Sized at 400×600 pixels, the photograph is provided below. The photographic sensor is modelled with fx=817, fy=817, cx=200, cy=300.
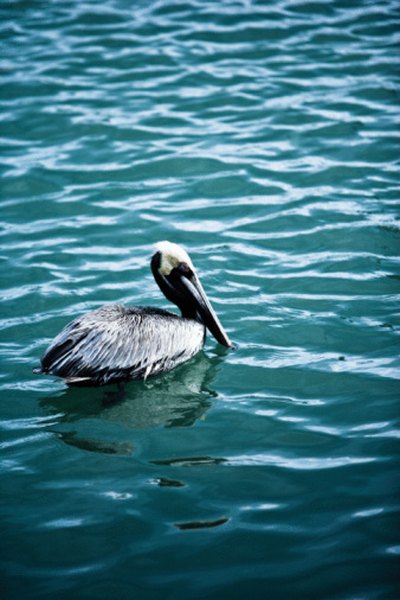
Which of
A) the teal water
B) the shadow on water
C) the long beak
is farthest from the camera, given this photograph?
the long beak

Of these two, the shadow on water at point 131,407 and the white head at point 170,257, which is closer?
the shadow on water at point 131,407

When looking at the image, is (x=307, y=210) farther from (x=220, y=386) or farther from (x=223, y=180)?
(x=220, y=386)

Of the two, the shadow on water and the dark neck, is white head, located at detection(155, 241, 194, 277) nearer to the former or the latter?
the dark neck

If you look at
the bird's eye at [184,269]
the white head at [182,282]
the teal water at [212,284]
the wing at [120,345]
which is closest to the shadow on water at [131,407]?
the teal water at [212,284]

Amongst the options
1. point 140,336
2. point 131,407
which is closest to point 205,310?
point 140,336

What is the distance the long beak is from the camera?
6.00 metres

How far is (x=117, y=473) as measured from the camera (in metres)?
4.62

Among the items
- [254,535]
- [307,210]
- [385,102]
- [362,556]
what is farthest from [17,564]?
[385,102]

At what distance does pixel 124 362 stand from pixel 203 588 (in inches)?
83.6

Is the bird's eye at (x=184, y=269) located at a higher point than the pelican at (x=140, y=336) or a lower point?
higher

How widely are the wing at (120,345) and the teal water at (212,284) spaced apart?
16 centimetres

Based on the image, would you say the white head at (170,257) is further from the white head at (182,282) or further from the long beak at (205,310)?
the long beak at (205,310)

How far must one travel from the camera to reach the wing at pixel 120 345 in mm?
5441

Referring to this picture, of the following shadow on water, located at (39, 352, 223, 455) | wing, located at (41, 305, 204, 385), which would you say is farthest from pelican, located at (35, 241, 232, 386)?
shadow on water, located at (39, 352, 223, 455)
